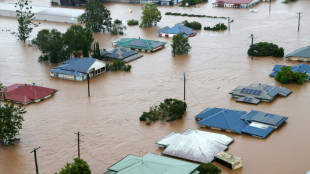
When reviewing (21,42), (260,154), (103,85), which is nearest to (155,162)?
(260,154)

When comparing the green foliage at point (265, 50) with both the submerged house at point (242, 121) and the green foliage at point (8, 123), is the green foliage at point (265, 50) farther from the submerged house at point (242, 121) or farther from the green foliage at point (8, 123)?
the green foliage at point (8, 123)

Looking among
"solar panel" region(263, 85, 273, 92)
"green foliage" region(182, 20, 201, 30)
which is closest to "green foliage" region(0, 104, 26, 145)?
"solar panel" region(263, 85, 273, 92)

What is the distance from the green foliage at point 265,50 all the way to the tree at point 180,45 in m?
6.46

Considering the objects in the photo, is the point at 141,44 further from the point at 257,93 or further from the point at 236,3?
the point at 236,3

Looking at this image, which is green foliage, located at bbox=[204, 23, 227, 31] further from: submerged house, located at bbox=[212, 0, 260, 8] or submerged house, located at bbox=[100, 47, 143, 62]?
submerged house, located at bbox=[212, 0, 260, 8]

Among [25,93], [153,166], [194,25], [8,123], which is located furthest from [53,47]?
[153,166]

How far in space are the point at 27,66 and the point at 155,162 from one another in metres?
26.5

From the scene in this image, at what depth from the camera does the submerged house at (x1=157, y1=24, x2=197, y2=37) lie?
55.8 metres

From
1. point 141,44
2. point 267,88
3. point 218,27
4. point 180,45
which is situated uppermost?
point 218,27

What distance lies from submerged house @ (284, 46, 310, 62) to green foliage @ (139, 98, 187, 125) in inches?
653

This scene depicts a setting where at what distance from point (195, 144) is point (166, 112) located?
5.96m

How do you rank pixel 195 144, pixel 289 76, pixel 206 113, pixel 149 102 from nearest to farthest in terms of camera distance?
pixel 195 144
pixel 206 113
pixel 149 102
pixel 289 76

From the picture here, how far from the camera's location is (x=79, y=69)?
41.8 metres

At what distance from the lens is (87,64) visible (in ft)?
138
